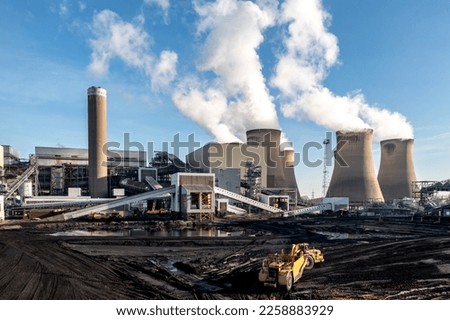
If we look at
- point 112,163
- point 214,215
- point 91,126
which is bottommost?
point 214,215

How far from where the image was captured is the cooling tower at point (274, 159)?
46.4 meters

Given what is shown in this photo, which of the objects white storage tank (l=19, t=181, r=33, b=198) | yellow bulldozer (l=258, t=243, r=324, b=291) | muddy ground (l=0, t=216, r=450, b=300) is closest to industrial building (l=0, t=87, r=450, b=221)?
white storage tank (l=19, t=181, r=33, b=198)

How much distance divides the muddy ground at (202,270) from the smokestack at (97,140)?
28601 millimetres

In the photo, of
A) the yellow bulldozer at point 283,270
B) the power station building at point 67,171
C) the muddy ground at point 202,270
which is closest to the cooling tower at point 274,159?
the power station building at point 67,171

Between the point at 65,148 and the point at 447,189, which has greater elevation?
the point at 65,148

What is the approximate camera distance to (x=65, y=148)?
55.1 metres

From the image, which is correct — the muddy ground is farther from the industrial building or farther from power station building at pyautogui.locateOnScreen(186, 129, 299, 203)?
power station building at pyautogui.locateOnScreen(186, 129, 299, 203)

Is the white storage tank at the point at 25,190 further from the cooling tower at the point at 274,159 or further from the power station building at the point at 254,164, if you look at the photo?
the cooling tower at the point at 274,159

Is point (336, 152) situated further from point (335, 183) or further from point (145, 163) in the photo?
point (145, 163)

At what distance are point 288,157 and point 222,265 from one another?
140 ft

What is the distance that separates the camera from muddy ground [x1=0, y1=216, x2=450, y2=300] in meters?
7.77

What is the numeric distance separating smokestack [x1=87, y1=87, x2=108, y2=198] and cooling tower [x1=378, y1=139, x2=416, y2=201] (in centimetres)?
3448

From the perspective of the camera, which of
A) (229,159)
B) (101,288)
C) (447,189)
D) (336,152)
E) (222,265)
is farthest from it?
(229,159)
